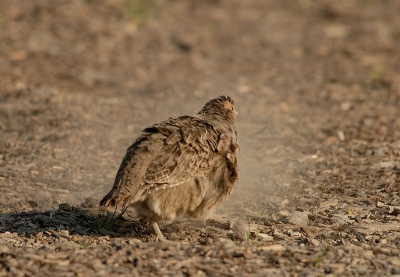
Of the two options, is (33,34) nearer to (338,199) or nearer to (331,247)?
(338,199)

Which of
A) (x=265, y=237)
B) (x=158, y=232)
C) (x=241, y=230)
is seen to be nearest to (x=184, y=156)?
(x=158, y=232)

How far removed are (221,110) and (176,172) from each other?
157 centimetres

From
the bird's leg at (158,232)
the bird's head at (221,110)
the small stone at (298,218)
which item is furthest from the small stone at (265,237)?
the bird's head at (221,110)

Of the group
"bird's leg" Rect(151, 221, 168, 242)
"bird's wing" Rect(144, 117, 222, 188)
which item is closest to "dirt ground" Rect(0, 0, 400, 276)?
"bird's leg" Rect(151, 221, 168, 242)

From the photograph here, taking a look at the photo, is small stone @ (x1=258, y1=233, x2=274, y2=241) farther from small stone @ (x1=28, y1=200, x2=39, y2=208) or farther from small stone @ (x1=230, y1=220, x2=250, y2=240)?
small stone @ (x1=28, y1=200, x2=39, y2=208)

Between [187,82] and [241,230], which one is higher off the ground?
[187,82]

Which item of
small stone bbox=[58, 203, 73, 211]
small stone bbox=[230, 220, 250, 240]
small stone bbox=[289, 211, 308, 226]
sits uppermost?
small stone bbox=[289, 211, 308, 226]

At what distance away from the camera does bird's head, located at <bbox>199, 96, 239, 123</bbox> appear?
743cm

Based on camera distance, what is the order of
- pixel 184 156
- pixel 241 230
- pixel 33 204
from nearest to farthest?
1. pixel 184 156
2. pixel 241 230
3. pixel 33 204

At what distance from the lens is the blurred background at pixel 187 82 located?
8609 mm

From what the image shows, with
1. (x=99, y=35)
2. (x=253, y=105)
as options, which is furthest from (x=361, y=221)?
(x=99, y=35)

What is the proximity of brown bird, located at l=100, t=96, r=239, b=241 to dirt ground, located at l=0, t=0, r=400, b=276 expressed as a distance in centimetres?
38

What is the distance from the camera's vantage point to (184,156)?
6.27 metres

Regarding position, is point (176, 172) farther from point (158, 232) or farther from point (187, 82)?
point (187, 82)
